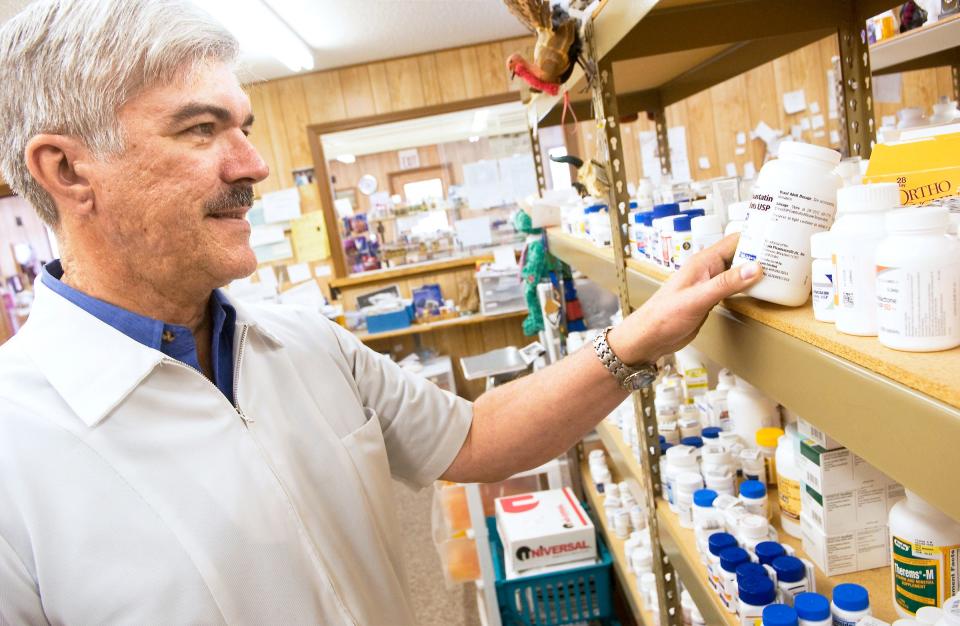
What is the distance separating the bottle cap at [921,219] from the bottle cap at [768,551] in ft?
2.17

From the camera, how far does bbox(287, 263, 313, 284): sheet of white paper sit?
5367mm

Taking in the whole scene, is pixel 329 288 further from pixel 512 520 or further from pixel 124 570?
pixel 124 570

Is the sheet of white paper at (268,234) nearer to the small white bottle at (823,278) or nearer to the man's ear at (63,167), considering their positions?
the man's ear at (63,167)

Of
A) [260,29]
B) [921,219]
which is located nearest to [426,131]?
[260,29]

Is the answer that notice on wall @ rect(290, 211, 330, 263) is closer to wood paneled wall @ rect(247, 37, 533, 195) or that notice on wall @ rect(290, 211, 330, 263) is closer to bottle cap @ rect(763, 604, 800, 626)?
wood paneled wall @ rect(247, 37, 533, 195)

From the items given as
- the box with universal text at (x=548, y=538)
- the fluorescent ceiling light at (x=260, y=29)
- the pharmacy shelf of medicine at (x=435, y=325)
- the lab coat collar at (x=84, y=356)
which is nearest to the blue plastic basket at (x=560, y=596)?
the box with universal text at (x=548, y=538)

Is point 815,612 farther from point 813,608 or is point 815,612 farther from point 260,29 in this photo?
point 260,29

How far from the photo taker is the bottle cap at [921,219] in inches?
22.2

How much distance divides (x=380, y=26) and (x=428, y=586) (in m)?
3.39

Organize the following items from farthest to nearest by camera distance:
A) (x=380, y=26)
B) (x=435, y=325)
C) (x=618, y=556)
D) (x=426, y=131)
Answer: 1. (x=426, y=131)
2. (x=435, y=325)
3. (x=380, y=26)
4. (x=618, y=556)

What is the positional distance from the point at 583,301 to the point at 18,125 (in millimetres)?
2389

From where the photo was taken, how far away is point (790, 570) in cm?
99

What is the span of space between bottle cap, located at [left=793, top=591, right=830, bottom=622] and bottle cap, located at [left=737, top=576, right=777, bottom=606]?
93 mm

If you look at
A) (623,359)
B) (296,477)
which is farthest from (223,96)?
(623,359)
